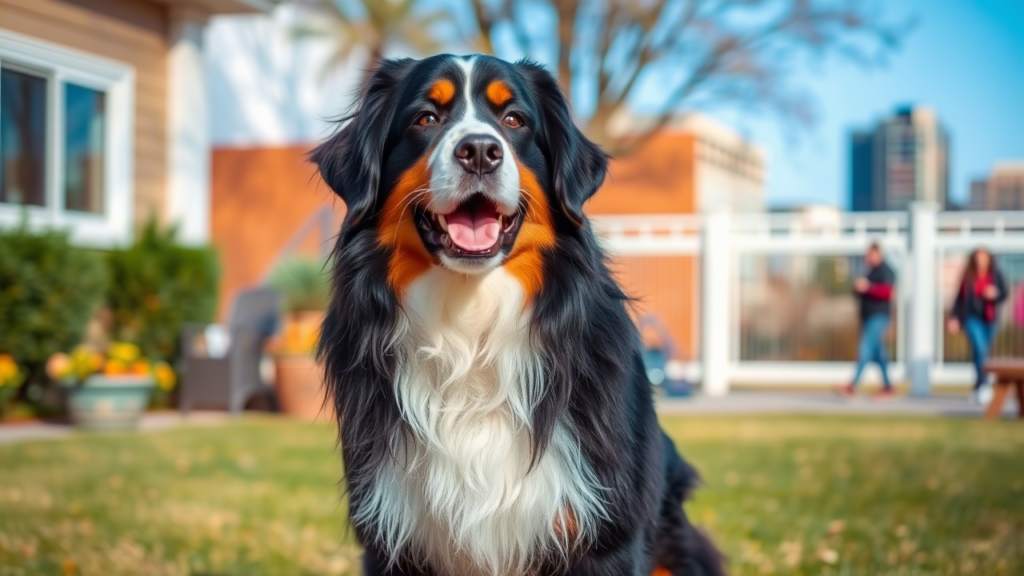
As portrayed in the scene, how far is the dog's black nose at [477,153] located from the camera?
285cm

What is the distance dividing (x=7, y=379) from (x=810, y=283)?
1240 cm

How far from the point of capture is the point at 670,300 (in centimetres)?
1825

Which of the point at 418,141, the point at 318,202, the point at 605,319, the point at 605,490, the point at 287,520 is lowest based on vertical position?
the point at 287,520

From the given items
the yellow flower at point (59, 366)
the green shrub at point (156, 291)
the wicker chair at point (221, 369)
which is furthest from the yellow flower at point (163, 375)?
the yellow flower at point (59, 366)

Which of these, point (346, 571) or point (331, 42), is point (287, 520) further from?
point (331, 42)

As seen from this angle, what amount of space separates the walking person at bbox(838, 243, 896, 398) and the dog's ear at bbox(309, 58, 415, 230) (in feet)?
37.7

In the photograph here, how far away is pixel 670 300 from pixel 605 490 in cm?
1551

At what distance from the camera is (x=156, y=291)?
11094 mm

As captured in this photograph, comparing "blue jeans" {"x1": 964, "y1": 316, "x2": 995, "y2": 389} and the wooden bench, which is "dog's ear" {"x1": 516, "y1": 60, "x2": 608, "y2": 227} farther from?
"blue jeans" {"x1": 964, "y1": 316, "x2": 995, "y2": 389}

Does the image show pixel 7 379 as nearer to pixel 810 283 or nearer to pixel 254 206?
pixel 810 283

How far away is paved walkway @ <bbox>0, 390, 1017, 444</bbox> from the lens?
10.9 meters

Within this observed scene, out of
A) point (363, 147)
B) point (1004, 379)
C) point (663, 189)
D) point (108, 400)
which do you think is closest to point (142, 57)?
point (108, 400)

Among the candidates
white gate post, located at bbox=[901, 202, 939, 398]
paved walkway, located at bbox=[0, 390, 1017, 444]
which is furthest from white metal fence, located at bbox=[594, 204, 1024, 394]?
paved walkway, located at bbox=[0, 390, 1017, 444]

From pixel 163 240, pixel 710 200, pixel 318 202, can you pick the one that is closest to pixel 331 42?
pixel 318 202
